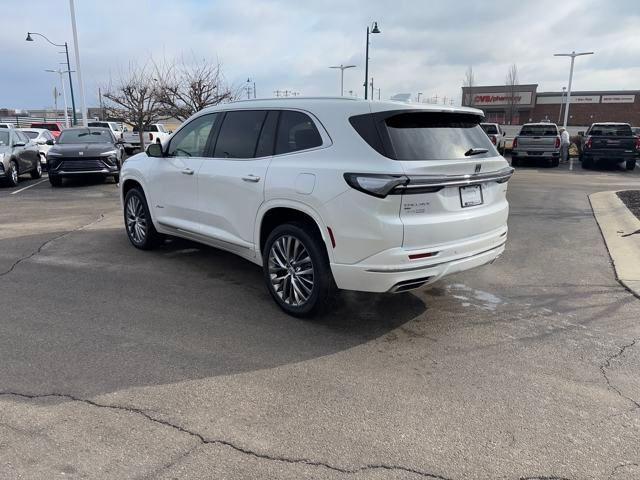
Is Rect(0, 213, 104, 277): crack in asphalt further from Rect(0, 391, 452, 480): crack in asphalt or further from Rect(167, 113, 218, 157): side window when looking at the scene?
Rect(0, 391, 452, 480): crack in asphalt

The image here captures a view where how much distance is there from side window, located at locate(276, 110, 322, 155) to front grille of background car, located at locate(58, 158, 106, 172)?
10.6 metres

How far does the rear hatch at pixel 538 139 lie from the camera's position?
20.6m

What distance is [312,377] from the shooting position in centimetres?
359

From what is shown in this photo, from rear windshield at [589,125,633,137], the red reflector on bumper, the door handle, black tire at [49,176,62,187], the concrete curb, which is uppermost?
rear windshield at [589,125,633,137]

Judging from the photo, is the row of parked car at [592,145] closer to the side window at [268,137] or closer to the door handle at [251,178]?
the side window at [268,137]

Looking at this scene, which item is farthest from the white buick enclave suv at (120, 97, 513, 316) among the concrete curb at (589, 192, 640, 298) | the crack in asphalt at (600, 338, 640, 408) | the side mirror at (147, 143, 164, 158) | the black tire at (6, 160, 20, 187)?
the black tire at (6, 160, 20, 187)

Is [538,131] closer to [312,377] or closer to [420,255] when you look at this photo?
[420,255]

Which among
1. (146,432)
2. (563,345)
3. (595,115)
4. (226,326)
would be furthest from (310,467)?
(595,115)

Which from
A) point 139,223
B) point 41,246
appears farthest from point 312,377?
point 41,246

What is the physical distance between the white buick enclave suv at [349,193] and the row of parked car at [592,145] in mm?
17656

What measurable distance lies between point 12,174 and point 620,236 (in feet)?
46.0

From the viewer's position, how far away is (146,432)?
2.94 meters

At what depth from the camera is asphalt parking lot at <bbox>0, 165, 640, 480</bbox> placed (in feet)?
8.98

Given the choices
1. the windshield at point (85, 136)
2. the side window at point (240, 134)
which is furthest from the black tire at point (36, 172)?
the side window at point (240, 134)
